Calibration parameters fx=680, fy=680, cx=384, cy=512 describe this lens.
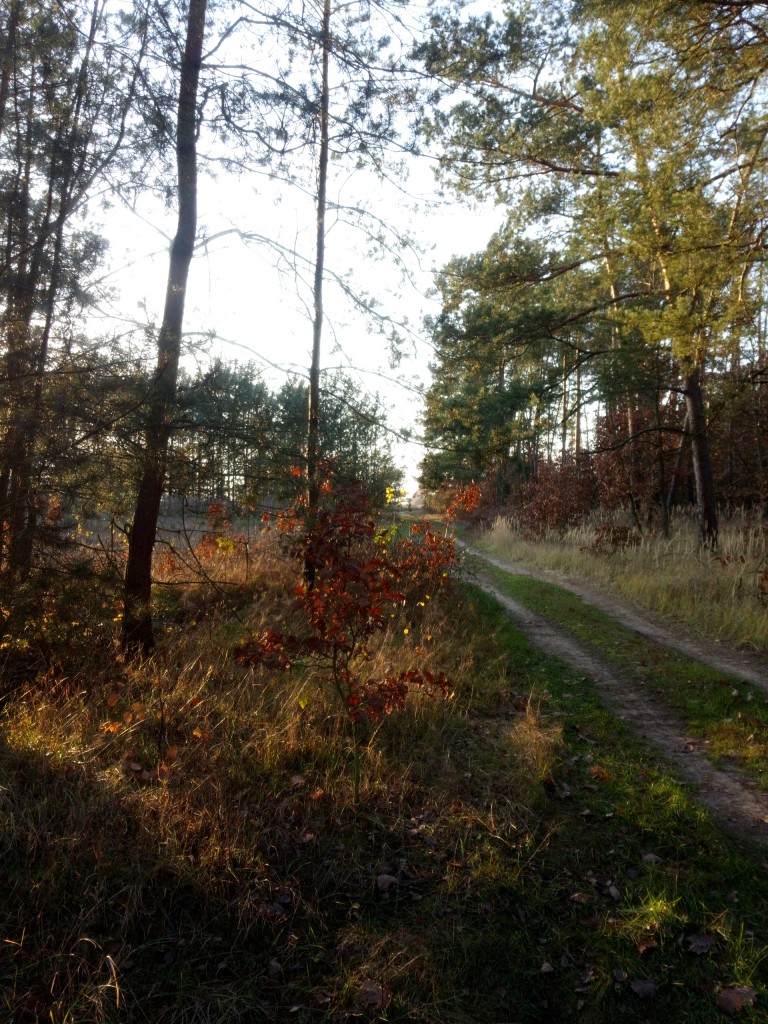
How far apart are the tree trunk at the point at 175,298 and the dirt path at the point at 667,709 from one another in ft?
15.4

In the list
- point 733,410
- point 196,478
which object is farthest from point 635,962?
point 733,410

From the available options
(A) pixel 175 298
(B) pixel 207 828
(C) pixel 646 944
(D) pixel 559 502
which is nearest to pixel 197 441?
(A) pixel 175 298

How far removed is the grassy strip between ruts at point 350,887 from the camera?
3.14 m

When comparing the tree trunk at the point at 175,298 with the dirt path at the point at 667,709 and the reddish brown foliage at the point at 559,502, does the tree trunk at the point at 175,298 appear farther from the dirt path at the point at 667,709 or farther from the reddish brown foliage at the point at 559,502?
the reddish brown foliage at the point at 559,502

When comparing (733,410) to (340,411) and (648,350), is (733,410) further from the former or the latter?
(340,411)

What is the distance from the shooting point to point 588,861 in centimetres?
413

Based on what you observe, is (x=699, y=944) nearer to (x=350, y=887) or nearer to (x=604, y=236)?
(x=350, y=887)

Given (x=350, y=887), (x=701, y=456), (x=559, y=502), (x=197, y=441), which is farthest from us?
(x=559, y=502)

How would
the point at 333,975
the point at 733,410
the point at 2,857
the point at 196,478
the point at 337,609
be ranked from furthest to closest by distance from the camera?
the point at 733,410 < the point at 196,478 < the point at 337,609 < the point at 2,857 < the point at 333,975

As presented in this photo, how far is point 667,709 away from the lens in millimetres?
6633

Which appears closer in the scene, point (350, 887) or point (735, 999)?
point (735, 999)

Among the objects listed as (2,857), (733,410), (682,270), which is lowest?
(2,857)

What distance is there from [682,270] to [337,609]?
698cm

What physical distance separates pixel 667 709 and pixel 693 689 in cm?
67
